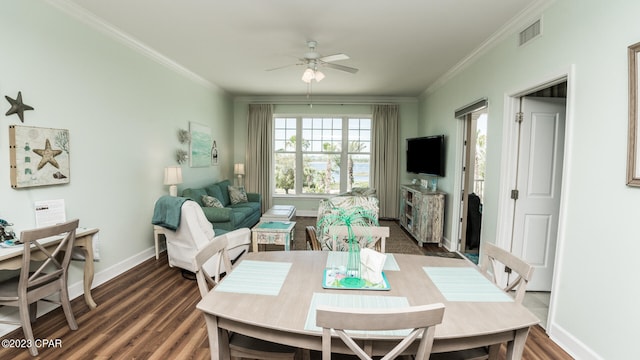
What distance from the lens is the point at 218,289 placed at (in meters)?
1.47

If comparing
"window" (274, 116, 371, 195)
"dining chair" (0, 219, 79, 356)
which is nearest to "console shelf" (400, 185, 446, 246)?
"window" (274, 116, 371, 195)

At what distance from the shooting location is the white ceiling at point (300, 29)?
2742 millimetres

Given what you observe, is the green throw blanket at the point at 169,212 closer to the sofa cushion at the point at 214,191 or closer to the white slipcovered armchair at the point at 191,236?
the white slipcovered armchair at the point at 191,236

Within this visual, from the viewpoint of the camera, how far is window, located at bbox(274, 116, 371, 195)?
7.11 meters

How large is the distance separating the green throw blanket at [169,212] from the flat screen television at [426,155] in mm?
3997

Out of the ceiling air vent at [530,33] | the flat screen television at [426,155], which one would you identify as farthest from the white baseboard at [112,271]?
the ceiling air vent at [530,33]

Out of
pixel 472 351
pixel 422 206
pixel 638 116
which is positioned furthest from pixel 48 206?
pixel 422 206

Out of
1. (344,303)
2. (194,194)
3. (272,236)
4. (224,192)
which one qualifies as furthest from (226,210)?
(344,303)

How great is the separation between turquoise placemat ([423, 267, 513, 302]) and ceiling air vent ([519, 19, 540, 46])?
221cm

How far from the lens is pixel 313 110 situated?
700 centimetres

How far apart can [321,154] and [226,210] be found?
11.1ft

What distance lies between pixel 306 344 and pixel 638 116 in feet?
7.07

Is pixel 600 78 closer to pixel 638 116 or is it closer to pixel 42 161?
pixel 638 116

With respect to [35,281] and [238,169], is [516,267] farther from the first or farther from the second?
[238,169]
